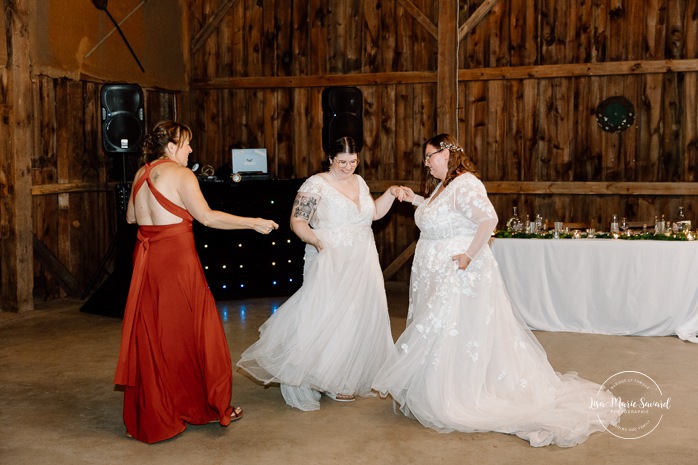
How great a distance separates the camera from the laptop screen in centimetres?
850

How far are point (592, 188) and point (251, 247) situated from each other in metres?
3.56

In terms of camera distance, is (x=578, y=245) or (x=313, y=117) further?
(x=313, y=117)

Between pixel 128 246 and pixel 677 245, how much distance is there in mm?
4726

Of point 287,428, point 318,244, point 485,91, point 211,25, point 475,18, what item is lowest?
point 287,428

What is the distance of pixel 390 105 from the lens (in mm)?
9273

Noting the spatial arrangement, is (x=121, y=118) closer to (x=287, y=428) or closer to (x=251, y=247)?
(x=251, y=247)

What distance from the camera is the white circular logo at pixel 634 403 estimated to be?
14.2 feet

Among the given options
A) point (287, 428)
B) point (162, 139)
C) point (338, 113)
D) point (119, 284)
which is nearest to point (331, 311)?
point (287, 428)

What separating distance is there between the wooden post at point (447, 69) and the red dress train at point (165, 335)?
5.03 metres

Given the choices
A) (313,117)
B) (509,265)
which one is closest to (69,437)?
(509,265)

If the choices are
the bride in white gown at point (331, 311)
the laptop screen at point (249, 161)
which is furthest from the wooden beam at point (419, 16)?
the bride in white gown at point (331, 311)

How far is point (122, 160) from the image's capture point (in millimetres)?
8516

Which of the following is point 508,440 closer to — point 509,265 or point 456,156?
point 456,156

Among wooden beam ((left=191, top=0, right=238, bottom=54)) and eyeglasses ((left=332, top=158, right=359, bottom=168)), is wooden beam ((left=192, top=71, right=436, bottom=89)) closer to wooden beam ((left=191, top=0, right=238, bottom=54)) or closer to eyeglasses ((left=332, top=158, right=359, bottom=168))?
wooden beam ((left=191, top=0, right=238, bottom=54))
